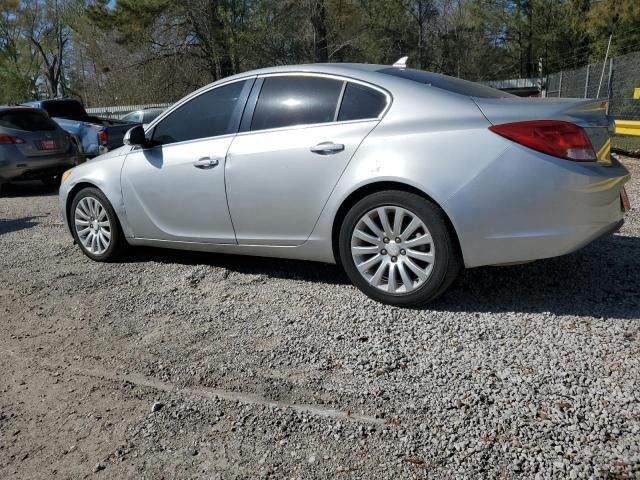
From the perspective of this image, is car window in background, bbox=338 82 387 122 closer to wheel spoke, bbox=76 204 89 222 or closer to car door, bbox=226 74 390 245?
car door, bbox=226 74 390 245

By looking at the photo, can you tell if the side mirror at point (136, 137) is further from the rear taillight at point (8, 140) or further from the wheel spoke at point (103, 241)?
the rear taillight at point (8, 140)

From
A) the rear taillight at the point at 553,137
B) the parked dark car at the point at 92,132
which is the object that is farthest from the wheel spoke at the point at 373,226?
the parked dark car at the point at 92,132

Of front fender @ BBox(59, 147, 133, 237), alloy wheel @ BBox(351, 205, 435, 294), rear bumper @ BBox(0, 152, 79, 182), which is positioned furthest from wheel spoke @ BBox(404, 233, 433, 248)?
rear bumper @ BBox(0, 152, 79, 182)

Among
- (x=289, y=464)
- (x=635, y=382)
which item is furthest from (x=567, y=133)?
(x=289, y=464)

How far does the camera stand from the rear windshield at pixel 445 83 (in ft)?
13.0

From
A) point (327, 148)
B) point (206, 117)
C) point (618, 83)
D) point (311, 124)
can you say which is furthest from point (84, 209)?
point (618, 83)

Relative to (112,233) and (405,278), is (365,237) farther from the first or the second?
(112,233)

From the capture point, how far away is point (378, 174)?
3.78 metres

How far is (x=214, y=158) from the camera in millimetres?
4535

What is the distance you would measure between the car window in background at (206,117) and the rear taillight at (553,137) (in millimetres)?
2045

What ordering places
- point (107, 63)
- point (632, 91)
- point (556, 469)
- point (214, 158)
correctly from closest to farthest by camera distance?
point (556, 469) < point (214, 158) < point (632, 91) < point (107, 63)

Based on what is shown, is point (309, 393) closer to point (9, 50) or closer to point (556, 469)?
point (556, 469)

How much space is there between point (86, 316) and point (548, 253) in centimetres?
309

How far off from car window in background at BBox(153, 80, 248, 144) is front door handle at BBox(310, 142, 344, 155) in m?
0.84
